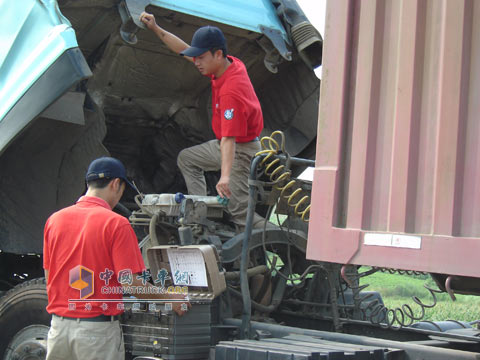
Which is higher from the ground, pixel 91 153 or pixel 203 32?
pixel 203 32

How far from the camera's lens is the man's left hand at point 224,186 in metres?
4.93

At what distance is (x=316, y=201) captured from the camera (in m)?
3.48

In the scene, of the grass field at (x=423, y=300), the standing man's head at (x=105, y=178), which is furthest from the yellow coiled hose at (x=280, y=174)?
the grass field at (x=423, y=300)

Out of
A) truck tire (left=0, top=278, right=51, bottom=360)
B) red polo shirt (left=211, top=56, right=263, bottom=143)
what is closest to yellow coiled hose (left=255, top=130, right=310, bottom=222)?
red polo shirt (left=211, top=56, right=263, bottom=143)

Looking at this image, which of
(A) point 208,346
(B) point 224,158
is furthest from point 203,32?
(A) point 208,346

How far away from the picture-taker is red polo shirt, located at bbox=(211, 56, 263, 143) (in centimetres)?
503

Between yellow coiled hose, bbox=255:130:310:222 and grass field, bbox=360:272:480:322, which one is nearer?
yellow coiled hose, bbox=255:130:310:222

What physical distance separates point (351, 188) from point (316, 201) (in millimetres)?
186

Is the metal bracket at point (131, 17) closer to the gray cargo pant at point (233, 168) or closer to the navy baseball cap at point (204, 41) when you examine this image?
the navy baseball cap at point (204, 41)

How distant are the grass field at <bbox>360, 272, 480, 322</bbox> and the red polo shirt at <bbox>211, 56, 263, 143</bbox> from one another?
13.5ft

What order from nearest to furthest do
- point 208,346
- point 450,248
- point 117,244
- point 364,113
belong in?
1. point 450,248
2. point 364,113
3. point 117,244
4. point 208,346

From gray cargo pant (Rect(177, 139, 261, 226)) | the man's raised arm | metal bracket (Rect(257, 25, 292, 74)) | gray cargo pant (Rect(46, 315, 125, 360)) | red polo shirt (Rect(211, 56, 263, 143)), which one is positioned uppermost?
metal bracket (Rect(257, 25, 292, 74))

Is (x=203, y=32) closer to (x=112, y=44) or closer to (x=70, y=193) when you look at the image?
(x=112, y=44)

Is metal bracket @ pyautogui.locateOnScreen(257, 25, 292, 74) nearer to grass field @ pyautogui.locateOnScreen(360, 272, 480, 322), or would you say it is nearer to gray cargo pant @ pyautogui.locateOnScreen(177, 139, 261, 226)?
gray cargo pant @ pyautogui.locateOnScreen(177, 139, 261, 226)
